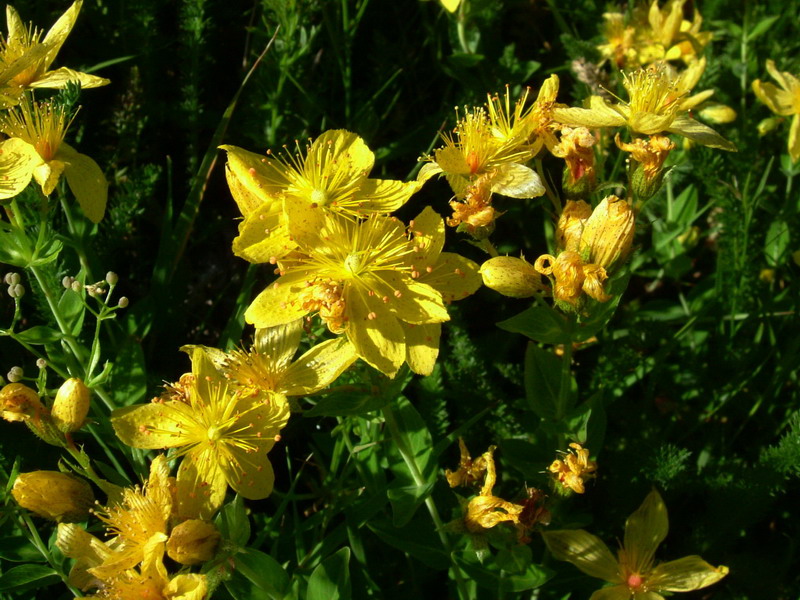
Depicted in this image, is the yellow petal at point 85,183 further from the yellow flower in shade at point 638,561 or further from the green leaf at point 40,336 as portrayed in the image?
the yellow flower in shade at point 638,561

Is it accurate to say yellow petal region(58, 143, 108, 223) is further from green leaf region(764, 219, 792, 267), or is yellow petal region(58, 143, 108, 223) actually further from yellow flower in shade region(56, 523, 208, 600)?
green leaf region(764, 219, 792, 267)

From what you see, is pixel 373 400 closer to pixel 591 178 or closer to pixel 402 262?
pixel 402 262

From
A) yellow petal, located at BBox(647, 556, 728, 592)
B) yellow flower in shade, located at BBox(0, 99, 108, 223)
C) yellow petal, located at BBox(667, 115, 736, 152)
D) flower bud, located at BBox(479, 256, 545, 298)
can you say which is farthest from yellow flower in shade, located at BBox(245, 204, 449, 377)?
yellow petal, located at BBox(647, 556, 728, 592)

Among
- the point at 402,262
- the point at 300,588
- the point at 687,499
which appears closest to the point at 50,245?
the point at 402,262

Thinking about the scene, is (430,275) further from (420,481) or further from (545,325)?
(420,481)

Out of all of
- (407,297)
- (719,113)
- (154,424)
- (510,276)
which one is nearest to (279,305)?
(407,297)

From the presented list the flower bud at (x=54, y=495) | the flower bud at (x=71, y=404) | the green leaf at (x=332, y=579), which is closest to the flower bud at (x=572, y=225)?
the green leaf at (x=332, y=579)
